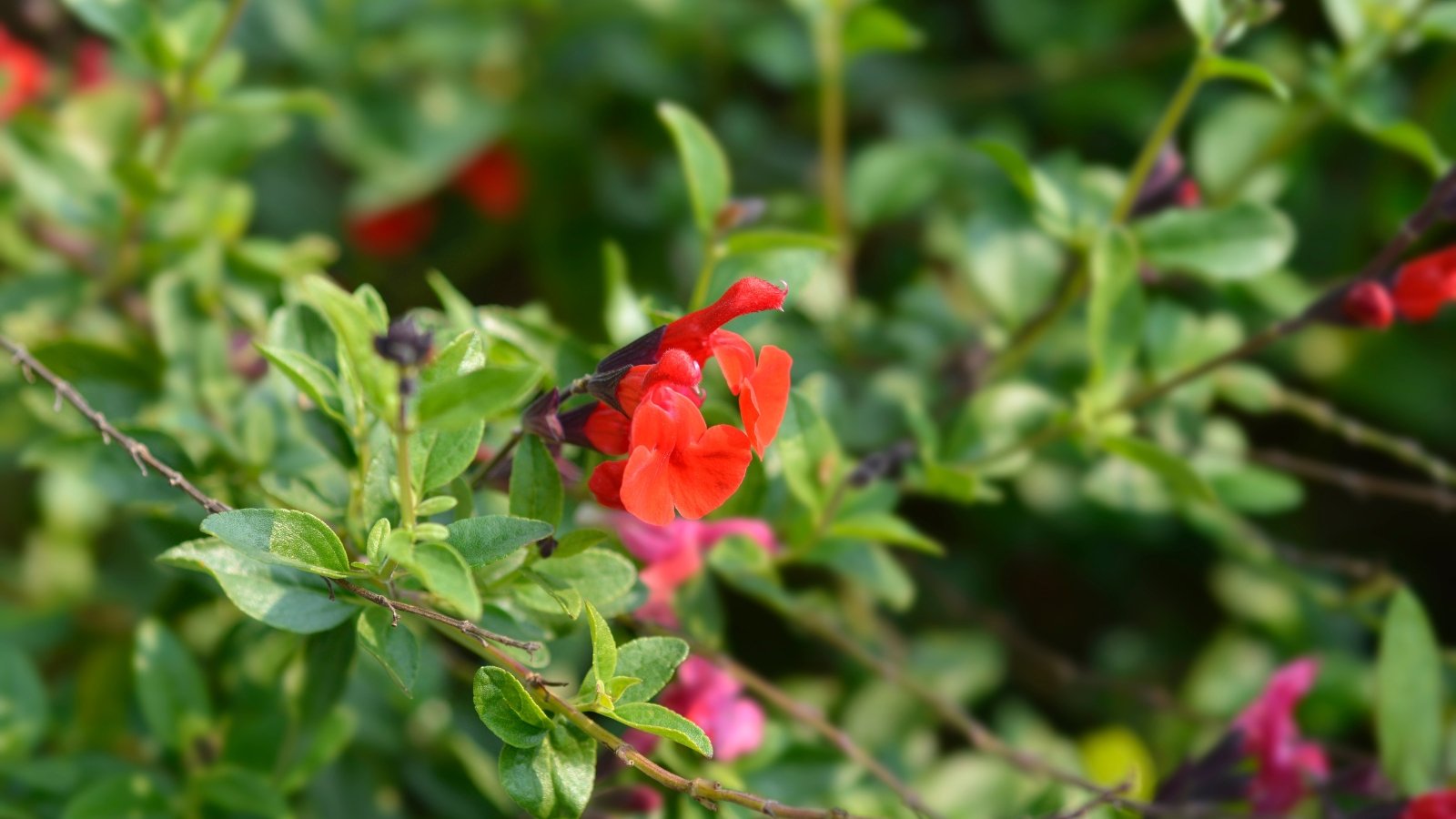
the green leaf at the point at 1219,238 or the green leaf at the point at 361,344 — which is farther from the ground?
the green leaf at the point at 361,344

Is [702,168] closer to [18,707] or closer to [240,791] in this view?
[240,791]

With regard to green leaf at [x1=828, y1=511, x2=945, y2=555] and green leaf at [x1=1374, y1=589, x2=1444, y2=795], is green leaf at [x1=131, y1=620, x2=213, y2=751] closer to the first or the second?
green leaf at [x1=828, y1=511, x2=945, y2=555]

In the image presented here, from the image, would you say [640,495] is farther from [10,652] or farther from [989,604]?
[989,604]

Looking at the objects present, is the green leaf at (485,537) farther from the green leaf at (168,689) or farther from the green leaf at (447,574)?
the green leaf at (168,689)

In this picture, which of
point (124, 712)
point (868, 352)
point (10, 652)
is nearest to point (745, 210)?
point (868, 352)

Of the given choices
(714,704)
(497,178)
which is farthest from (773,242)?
(497,178)

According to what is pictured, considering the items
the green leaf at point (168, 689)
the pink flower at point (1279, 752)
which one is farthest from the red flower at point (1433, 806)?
the green leaf at point (168, 689)
